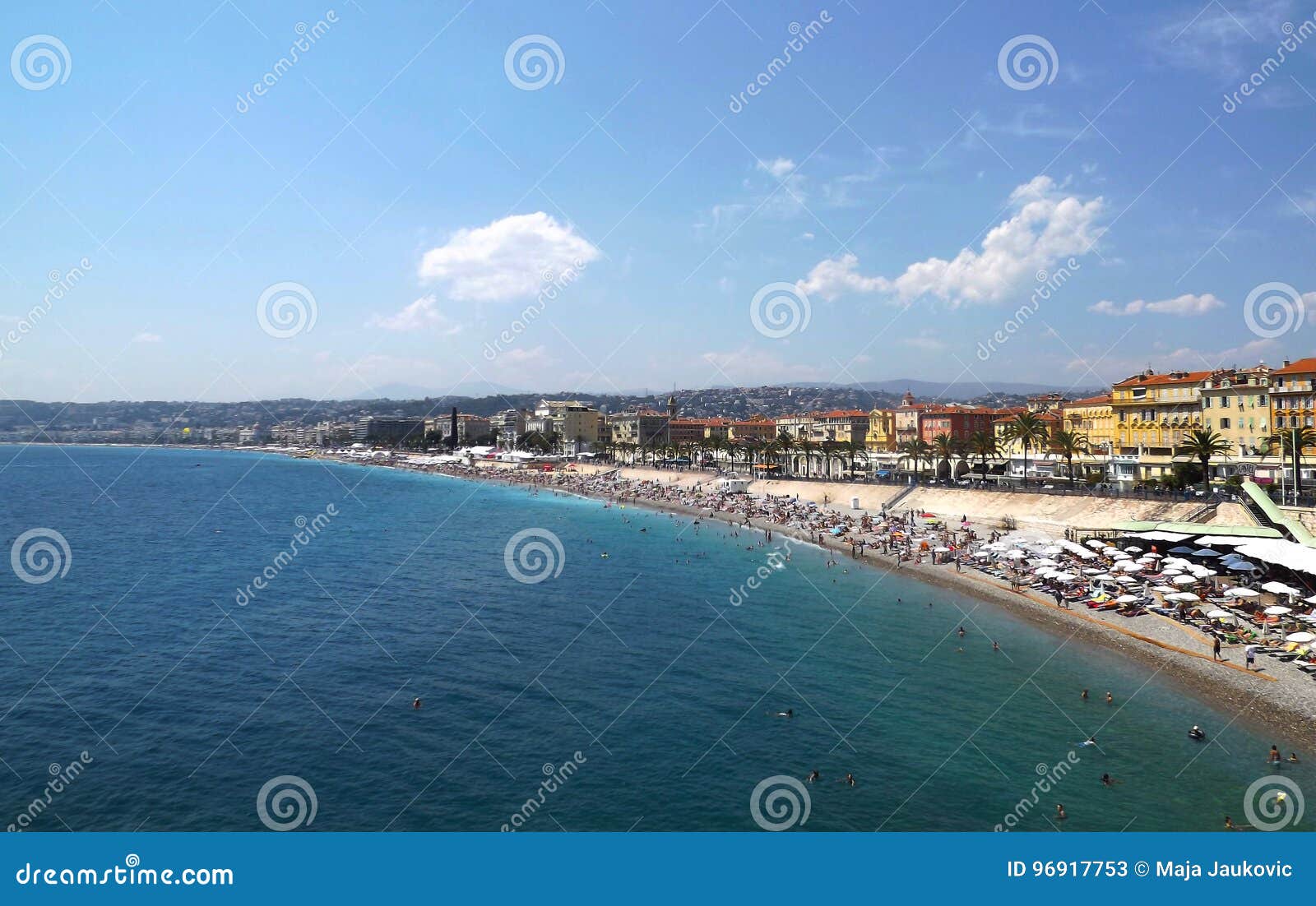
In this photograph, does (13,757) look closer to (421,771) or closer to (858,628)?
(421,771)

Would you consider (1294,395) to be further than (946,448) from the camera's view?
No

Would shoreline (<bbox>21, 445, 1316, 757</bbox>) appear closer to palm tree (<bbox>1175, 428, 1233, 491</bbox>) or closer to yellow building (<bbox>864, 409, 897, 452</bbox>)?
palm tree (<bbox>1175, 428, 1233, 491</bbox>)

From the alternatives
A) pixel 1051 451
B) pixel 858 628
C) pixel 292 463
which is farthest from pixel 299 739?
pixel 292 463

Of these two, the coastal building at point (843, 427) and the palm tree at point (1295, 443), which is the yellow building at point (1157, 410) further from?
the coastal building at point (843, 427)

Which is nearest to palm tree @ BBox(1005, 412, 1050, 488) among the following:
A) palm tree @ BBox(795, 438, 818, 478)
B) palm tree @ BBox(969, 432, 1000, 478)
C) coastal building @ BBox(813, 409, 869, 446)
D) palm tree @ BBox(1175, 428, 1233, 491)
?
palm tree @ BBox(969, 432, 1000, 478)

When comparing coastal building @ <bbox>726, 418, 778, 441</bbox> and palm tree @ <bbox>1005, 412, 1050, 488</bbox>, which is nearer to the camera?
palm tree @ <bbox>1005, 412, 1050, 488</bbox>

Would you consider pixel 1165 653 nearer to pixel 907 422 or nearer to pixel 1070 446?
pixel 1070 446

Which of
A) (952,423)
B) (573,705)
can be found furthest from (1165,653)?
(952,423)
